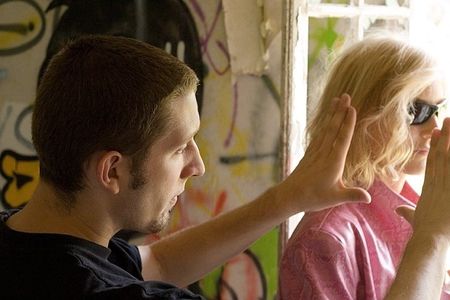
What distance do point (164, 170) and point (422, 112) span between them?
701 mm

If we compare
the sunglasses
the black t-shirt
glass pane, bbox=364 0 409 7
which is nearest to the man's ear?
the black t-shirt

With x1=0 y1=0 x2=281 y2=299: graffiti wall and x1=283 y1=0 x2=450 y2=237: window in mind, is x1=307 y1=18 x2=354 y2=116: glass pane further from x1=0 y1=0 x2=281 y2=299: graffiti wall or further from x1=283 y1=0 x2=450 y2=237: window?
x1=0 y1=0 x2=281 y2=299: graffiti wall

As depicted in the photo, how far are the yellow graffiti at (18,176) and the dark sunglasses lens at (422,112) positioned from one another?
1.53 m

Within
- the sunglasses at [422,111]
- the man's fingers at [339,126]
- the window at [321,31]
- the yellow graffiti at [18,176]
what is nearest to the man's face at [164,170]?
the man's fingers at [339,126]

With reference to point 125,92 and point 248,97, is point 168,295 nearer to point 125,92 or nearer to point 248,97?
point 125,92

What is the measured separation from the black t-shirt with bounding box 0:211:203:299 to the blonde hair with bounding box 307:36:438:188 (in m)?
0.63

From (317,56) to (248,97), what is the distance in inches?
10.7

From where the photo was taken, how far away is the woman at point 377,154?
1.67m

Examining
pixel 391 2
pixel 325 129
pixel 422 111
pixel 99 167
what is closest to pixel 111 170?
pixel 99 167

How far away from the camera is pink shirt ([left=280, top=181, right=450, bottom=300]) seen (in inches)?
63.5

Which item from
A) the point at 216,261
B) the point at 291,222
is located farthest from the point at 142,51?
the point at 291,222

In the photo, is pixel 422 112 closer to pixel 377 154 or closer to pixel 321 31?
pixel 377 154

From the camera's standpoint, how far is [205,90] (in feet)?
8.99

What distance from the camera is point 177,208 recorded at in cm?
284
